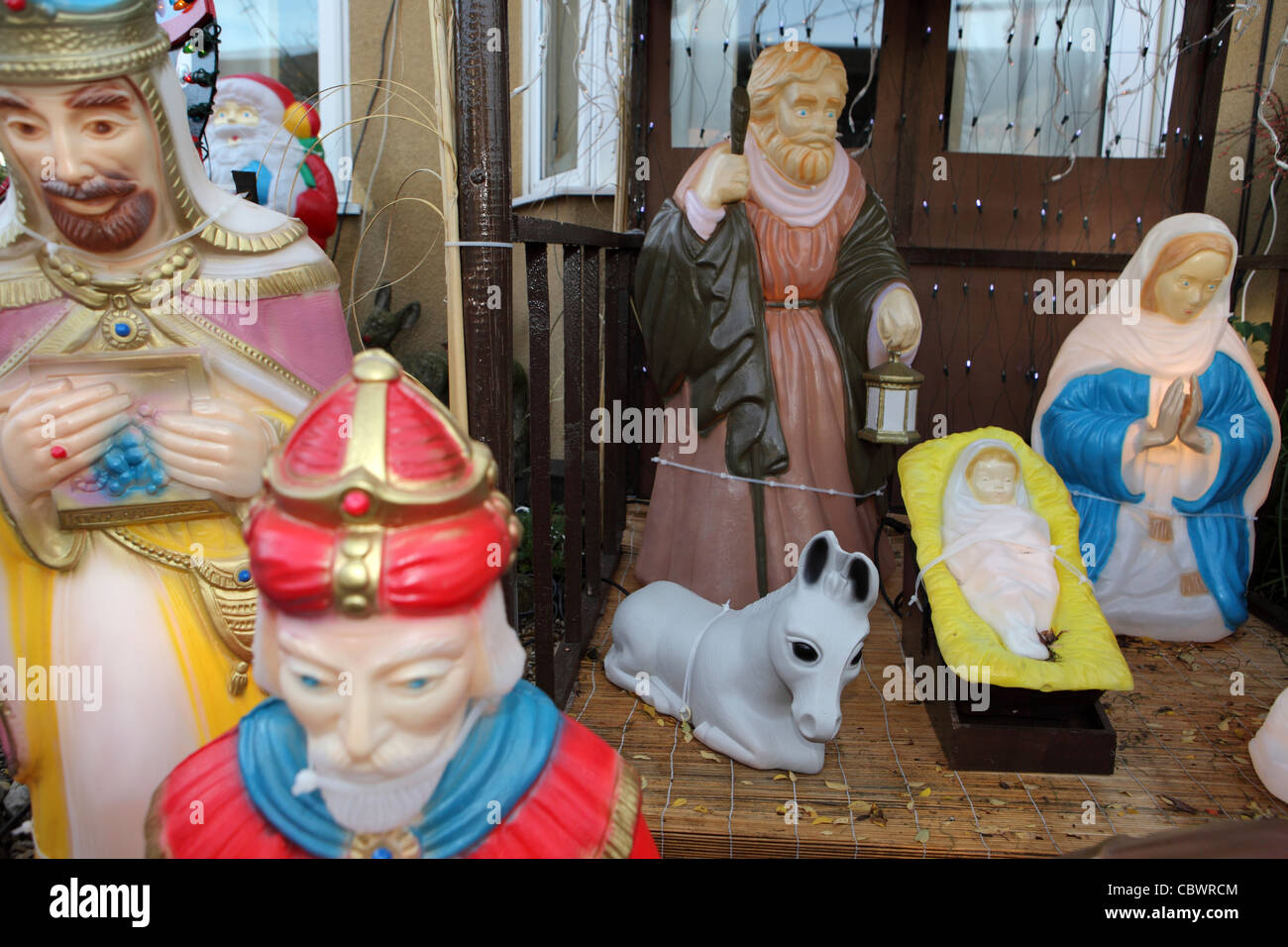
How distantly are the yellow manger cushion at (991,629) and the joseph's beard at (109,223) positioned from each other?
2342 mm

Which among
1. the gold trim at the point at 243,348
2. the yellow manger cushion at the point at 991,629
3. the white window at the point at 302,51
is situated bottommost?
the yellow manger cushion at the point at 991,629

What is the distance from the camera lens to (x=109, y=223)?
174 centimetres

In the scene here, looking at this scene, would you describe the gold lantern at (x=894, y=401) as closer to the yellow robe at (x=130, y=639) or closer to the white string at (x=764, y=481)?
the white string at (x=764, y=481)

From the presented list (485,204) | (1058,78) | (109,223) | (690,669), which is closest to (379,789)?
(109,223)

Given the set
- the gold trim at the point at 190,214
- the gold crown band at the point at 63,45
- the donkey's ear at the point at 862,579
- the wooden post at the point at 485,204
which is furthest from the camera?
the donkey's ear at the point at 862,579

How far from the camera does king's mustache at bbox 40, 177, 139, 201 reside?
167cm

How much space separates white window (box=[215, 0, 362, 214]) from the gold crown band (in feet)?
12.0

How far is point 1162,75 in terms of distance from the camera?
15.8ft

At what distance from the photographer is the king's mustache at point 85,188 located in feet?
5.48

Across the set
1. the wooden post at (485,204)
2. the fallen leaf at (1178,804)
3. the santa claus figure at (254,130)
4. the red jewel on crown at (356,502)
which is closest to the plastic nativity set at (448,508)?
the red jewel on crown at (356,502)

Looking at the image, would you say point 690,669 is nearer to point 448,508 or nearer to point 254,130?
point 448,508

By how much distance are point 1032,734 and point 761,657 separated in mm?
859
